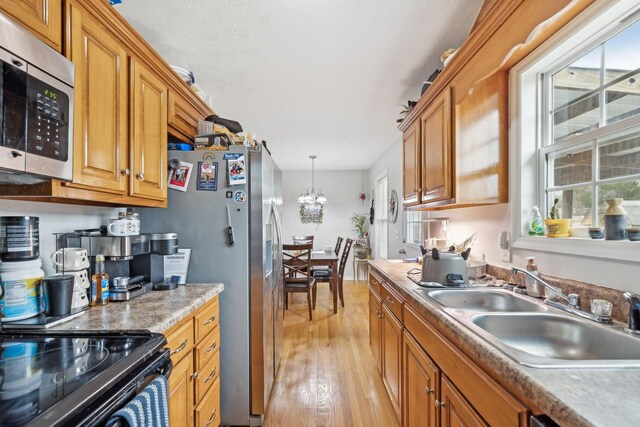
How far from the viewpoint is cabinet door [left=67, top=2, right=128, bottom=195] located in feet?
3.71

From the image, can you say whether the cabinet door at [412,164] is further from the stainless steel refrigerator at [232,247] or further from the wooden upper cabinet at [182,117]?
the wooden upper cabinet at [182,117]

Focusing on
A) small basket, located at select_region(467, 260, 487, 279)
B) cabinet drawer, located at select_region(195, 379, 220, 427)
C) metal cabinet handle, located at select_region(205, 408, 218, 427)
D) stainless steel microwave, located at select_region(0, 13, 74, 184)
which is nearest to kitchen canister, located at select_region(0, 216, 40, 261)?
stainless steel microwave, located at select_region(0, 13, 74, 184)

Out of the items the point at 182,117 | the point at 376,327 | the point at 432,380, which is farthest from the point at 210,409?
the point at 182,117

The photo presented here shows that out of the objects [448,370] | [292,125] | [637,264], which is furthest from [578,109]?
[292,125]

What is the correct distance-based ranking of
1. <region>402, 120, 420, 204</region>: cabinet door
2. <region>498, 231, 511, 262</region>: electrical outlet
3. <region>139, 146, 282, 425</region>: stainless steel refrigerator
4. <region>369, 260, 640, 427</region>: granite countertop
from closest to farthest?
<region>369, 260, 640, 427</region>: granite countertop < <region>498, 231, 511, 262</region>: electrical outlet < <region>139, 146, 282, 425</region>: stainless steel refrigerator < <region>402, 120, 420, 204</region>: cabinet door

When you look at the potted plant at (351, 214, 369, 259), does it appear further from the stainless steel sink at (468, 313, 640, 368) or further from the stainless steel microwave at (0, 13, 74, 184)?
the stainless steel microwave at (0, 13, 74, 184)

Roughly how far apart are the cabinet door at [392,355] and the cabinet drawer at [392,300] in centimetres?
4

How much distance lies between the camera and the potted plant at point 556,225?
1388 millimetres

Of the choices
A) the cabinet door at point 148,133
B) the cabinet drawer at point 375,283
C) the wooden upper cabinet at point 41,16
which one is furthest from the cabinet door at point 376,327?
the wooden upper cabinet at point 41,16

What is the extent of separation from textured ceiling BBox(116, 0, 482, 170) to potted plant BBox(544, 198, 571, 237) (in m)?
1.20

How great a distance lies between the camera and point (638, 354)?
2.80 ft

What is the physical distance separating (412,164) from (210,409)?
2312 mm

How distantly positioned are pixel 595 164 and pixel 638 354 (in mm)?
837

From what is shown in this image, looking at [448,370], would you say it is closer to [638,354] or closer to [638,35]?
[638,354]
